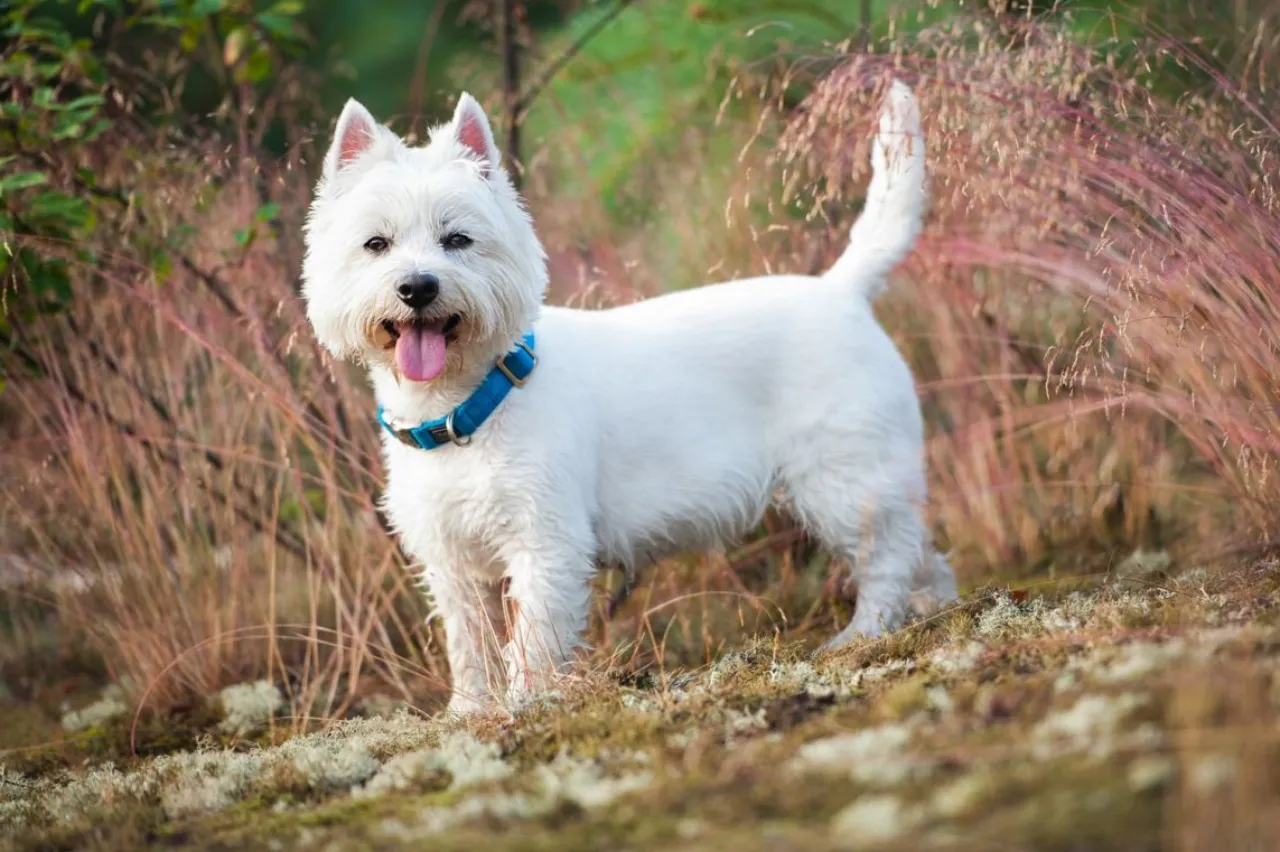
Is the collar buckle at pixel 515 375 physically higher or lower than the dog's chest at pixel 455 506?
higher

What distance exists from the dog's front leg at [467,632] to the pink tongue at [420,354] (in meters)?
0.56

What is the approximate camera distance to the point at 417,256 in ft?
9.98

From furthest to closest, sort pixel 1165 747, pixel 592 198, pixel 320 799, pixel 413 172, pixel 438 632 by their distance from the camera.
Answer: pixel 592 198 < pixel 438 632 < pixel 413 172 < pixel 320 799 < pixel 1165 747

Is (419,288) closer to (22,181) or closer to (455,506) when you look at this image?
(455,506)

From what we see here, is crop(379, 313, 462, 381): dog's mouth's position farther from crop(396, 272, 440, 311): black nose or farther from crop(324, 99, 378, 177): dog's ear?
crop(324, 99, 378, 177): dog's ear

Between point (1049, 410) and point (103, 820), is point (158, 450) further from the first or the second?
point (1049, 410)

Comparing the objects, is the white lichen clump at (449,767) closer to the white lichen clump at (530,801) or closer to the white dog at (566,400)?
the white lichen clump at (530,801)

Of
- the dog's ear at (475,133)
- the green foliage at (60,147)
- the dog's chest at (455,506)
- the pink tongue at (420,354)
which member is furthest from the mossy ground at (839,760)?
the green foliage at (60,147)

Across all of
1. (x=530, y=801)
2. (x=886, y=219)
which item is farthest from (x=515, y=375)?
(x=530, y=801)

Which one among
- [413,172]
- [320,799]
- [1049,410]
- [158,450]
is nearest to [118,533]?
[158,450]

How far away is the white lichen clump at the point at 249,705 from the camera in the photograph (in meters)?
3.79

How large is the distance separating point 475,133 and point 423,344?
59 cm

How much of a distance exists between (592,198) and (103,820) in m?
3.33

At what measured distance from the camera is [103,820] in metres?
2.52
